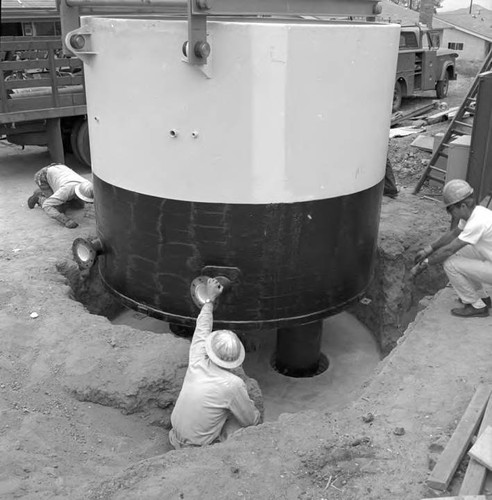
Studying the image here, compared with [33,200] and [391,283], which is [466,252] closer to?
[391,283]

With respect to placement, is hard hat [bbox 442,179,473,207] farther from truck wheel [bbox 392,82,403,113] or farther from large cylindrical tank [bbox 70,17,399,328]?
truck wheel [bbox 392,82,403,113]

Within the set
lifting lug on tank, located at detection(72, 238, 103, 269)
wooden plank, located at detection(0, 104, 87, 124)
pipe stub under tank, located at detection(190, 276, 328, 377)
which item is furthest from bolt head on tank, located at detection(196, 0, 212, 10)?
wooden plank, located at detection(0, 104, 87, 124)

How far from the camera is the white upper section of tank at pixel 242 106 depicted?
15.2 ft

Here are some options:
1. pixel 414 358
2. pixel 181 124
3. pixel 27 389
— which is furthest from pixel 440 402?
pixel 27 389

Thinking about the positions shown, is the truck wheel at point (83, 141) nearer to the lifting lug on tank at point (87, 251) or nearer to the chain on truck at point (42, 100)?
the chain on truck at point (42, 100)

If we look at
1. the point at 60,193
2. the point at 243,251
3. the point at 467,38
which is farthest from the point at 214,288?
the point at 467,38

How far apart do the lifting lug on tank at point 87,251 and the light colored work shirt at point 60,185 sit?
2819 millimetres

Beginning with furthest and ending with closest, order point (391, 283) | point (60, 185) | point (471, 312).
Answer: point (60, 185) < point (391, 283) < point (471, 312)

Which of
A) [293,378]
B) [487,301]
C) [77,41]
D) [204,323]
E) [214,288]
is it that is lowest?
[293,378]

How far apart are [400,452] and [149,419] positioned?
2251 mm

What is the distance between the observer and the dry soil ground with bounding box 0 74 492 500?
3.73 meters

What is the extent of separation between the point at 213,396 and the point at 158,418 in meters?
1.07

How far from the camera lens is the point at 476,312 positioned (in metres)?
5.84

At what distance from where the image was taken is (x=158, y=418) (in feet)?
17.4
